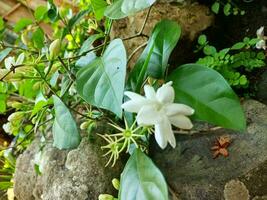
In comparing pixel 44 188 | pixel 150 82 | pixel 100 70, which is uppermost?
pixel 100 70

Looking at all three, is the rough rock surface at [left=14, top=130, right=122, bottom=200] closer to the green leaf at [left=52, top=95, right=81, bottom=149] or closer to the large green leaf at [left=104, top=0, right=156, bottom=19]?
the green leaf at [left=52, top=95, right=81, bottom=149]

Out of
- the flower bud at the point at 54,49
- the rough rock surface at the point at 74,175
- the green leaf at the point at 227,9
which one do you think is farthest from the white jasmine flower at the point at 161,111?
the green leaf at the point at 227,9

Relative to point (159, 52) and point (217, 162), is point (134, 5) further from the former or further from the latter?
point (217, 162)

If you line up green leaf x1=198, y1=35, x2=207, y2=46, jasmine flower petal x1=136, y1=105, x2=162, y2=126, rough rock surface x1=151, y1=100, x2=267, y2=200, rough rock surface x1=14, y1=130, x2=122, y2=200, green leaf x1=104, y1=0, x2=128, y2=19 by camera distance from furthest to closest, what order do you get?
green leaf x1=198, y1=35, x2=207, y2=46 → rough rock surface x1=14, y1=130, x2=122, y2=200 → rough rock surface x1=151, y1=100, x2=267, y2=200 → green leaf x1=104, y1=0, x2=128, y2=19 → jasmine flower petal x1=136, y1=105, x2=162, y2=126

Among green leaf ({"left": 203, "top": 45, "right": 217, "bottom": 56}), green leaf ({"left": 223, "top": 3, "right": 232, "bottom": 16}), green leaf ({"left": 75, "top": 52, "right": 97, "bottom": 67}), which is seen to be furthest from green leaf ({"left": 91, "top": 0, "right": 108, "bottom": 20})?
green leaf ({"left": 223, "top": 3, "right": 232, "bottom": 16})

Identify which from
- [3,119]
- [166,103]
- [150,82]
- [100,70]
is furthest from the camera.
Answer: [3,119]

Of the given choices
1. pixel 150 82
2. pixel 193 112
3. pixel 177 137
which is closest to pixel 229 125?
pixel 193 112

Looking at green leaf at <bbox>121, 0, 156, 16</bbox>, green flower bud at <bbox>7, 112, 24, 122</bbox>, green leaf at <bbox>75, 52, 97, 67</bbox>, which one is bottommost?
green flower bud at <bbox>7, 112, 24, 122</bbox>

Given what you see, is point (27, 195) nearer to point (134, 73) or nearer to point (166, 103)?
point (134, 73)
